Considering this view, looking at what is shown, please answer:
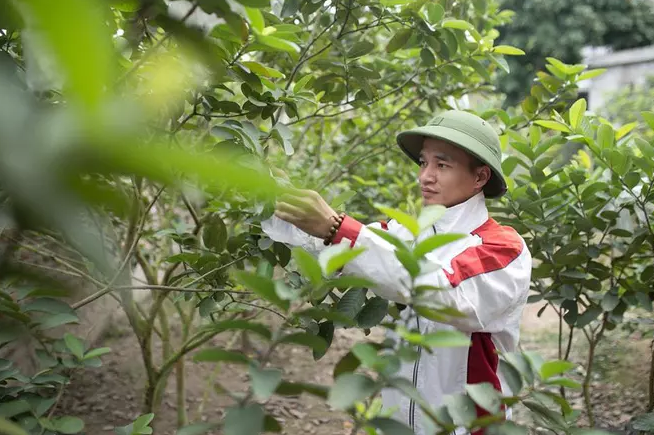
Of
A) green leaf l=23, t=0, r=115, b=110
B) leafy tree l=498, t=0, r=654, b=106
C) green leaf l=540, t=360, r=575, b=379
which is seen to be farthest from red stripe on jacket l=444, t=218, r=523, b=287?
leafy tree l=498, t=0, r=654, b=106

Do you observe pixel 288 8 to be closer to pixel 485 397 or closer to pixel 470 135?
pixel 470 135

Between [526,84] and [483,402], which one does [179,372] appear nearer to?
[483,402]

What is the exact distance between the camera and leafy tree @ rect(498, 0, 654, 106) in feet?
45.4

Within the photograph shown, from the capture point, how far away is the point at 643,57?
41.4 ft

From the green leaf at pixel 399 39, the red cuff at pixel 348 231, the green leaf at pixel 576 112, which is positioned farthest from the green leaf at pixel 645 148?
the red cuff at pixel 348 231

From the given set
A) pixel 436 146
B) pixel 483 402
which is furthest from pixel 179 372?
pixel 483 402

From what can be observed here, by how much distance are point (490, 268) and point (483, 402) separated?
23.2 inches

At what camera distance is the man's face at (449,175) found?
161 cm

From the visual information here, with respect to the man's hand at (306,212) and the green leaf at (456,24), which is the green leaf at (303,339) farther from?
the green leaf at (456,24)

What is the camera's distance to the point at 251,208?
1390 mm

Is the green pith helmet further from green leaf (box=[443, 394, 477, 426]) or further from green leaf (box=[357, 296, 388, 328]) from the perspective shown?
green leaf (box=[443, 394, 477, 426])

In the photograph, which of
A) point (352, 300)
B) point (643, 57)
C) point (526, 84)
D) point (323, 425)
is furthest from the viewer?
point (526, 84)

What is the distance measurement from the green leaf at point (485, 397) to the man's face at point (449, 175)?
0.83m

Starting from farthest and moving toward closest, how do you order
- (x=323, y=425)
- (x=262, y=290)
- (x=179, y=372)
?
(x=323, y=425) → (x=179, y=372) → (x=262, y=290)
